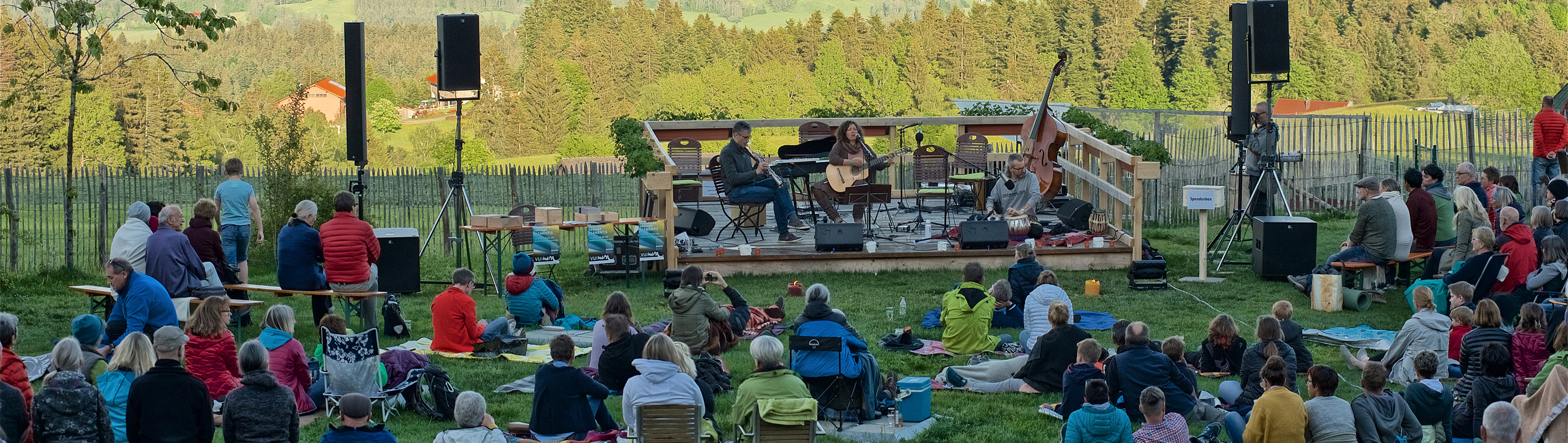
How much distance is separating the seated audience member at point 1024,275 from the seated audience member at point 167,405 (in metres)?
6.49

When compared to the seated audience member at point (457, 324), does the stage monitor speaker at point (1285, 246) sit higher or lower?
higher

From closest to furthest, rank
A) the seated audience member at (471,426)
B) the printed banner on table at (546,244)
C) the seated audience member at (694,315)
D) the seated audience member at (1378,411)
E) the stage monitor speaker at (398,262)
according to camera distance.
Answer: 1. the seated audience member at (471,426)
2. the seated audience member at (1378,411)
3. the seated audience member at (694,315)
4. the stage monitor speaker at (398,262)
5. the printed banner on table at (546,244)

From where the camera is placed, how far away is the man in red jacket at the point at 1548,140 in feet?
48.9

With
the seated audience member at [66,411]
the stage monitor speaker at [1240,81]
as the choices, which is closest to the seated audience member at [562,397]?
the seated audience member at [66,411]

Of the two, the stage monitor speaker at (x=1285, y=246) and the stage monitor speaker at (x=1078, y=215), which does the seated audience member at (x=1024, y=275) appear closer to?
the stage monitor speaker at (x=1285, y=246)

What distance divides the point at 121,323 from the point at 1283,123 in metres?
18.7

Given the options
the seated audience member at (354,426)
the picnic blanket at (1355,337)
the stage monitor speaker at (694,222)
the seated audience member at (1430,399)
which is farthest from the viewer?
the stage monitor speaker at (694,222)

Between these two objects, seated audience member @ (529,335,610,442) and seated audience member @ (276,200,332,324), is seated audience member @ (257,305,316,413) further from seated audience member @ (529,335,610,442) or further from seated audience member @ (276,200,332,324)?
seated audience member @ (276,200,332,324)

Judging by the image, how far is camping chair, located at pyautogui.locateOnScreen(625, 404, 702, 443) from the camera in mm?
6723

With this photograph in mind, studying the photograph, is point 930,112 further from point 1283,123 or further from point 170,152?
point 1283,123

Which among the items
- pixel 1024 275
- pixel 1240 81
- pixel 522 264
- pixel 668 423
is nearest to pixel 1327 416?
pixel 668 423

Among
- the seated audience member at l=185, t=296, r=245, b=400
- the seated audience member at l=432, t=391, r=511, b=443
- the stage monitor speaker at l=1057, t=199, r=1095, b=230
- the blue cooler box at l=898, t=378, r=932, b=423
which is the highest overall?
the stage monitor speaker at l=1057, t=199, r=1095, b=230

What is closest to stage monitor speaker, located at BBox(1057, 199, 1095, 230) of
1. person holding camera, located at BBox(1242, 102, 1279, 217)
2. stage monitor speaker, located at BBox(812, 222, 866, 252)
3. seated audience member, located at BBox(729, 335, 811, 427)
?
person holding camera, located at BBox(1242, 102, 1279, 217)

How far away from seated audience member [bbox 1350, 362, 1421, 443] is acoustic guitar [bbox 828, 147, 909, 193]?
796 cm
